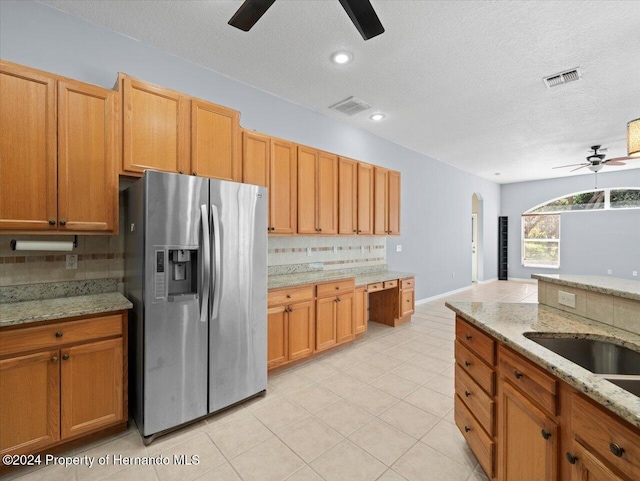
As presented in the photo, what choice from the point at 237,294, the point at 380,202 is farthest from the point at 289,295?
the point at 380,202

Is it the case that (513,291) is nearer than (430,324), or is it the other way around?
(430,324)

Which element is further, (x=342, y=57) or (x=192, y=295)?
(x=342, y=57)

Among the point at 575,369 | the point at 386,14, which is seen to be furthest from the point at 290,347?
the point at 386,14

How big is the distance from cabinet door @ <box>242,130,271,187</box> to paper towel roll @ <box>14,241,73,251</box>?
153cm

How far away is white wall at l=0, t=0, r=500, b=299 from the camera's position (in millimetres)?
2293

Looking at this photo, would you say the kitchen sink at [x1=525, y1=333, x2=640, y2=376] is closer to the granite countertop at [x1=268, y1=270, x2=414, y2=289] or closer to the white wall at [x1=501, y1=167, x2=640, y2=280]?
the granite countertop at [x1=268, y1=270, x2=414, y2=289]

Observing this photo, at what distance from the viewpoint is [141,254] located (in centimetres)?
210

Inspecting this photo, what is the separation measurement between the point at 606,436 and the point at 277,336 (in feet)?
8.12

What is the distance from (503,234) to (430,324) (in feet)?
21.8

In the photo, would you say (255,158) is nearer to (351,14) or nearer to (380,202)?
(351,14)

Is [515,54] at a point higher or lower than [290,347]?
higher

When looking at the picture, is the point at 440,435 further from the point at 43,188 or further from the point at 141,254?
the point at 43,188

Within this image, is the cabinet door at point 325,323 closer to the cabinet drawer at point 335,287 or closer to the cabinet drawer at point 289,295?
the cabinet drawer at point 335,287

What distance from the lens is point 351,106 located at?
13.0 ft
